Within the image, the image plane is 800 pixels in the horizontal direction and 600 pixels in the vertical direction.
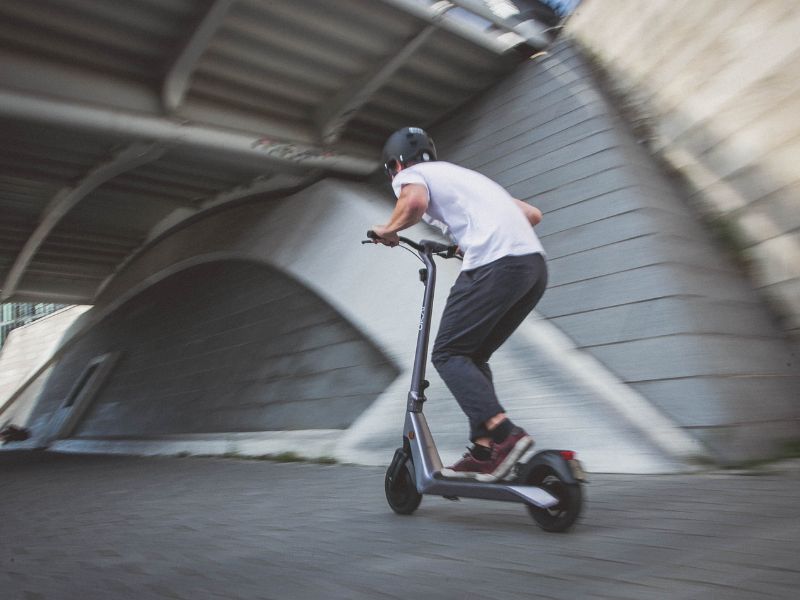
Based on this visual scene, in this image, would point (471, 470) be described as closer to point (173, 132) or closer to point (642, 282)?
point (642, 282)

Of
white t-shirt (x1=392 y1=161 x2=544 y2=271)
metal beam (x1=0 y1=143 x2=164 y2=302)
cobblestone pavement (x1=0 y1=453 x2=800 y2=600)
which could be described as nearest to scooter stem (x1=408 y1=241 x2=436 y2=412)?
white t-shirt (x1=392 y1=161 x2=544 y2=271)

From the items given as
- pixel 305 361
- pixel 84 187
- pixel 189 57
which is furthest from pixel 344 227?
pixel 84 187

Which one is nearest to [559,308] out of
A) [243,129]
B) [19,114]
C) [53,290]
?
[243,129]

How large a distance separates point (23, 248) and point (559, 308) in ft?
42.7

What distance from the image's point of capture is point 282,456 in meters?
7.47

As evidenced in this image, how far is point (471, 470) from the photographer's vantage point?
321 centimetres

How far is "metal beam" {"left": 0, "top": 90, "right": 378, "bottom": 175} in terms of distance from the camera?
7703mm

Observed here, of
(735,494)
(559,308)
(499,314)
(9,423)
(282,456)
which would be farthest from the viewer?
(9,423)

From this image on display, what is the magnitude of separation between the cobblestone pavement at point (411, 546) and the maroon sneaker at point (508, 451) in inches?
10.8

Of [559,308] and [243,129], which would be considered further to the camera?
[243,129]

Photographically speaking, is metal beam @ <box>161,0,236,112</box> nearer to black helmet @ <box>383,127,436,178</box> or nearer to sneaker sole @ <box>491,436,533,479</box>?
black helmet @ <box>383,127,436,178</box>

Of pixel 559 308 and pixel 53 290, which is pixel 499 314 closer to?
pixel 559 308

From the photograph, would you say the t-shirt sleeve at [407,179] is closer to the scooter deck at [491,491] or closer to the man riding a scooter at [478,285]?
the man riding a scooter at [478,285]

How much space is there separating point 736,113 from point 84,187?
994cm
